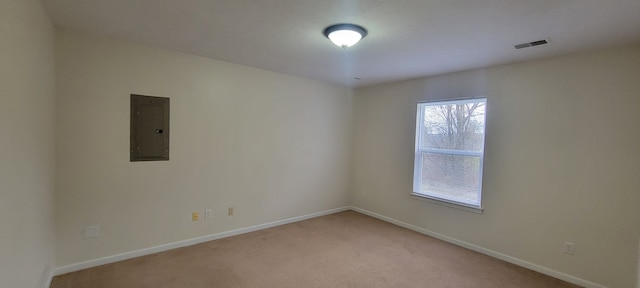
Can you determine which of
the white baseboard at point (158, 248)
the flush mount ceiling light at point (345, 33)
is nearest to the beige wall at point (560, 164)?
the flush mount ceiling light at point (345, 33)

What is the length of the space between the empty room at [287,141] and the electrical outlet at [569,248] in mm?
32

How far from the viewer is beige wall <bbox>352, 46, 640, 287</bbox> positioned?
2535mm

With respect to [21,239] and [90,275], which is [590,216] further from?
[90,275]

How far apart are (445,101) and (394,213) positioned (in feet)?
6.29

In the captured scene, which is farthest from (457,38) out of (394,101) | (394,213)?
(394,213)

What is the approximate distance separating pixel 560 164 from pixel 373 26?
96.9 inches

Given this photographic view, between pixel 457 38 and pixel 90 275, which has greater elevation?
pixel 457 38

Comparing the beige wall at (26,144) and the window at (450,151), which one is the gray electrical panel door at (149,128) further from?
the window at (450,151)

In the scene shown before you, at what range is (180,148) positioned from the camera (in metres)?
3.26

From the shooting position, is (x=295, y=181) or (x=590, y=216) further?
(x=295, y=181)

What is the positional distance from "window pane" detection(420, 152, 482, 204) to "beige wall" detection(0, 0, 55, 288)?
419cm

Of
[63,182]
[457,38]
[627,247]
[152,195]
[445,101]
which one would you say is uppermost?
[457,38]

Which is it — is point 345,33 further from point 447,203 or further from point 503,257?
point 503,257

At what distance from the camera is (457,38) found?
2.52 m
